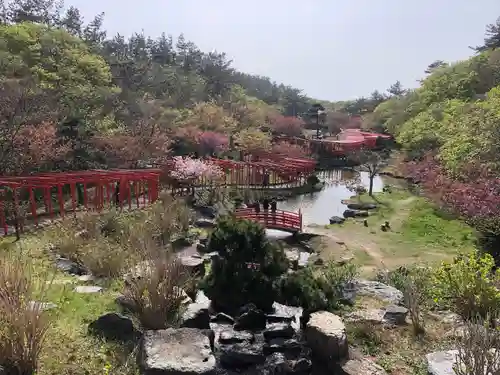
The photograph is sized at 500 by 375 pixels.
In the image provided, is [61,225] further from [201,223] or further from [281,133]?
[281,133]

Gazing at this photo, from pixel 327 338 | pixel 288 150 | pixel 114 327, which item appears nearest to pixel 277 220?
pixel 327 338

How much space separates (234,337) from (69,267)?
16.6ft

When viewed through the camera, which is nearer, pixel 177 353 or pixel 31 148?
pixel 177 353

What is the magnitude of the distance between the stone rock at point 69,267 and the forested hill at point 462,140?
11665 mm

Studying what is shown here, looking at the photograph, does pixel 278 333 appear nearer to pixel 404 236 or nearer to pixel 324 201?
pixel 404 236

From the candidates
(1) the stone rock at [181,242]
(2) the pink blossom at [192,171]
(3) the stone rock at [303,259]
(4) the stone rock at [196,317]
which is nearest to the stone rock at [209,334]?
(4) the stone rock at [196,317]

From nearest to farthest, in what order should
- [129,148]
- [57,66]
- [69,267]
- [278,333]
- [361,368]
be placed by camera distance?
1. [361,368]
2. [278,333]
3. [69,267]
4. [129,148]
5. [57,66]

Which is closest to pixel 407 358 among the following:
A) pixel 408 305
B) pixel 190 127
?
pixel 408 305

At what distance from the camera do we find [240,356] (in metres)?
7.49

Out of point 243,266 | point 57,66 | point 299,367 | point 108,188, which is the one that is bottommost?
point 299,367

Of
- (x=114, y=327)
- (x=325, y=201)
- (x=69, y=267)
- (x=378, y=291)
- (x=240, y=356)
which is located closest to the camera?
(x=114, y=327)

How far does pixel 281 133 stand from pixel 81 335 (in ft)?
137

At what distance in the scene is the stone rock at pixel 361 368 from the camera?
22.3 feet

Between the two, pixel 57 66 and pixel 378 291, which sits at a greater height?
pixel 57 66
